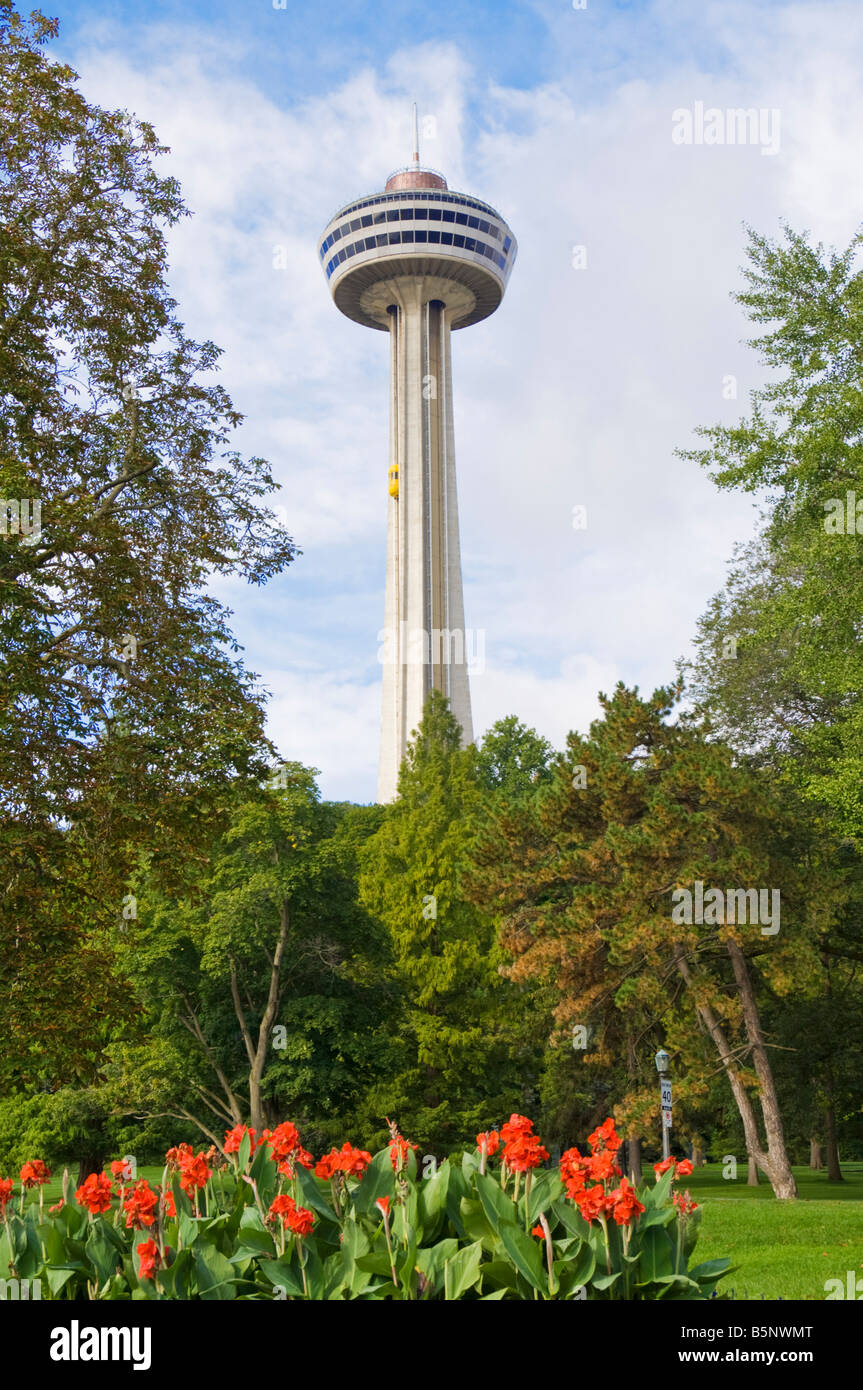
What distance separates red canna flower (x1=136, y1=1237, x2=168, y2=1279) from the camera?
548 centimetres

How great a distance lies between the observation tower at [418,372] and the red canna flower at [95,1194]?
8326 centimetres

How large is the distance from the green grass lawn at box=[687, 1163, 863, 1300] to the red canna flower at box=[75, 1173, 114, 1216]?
4.42 meters

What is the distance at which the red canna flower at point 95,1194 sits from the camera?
6.07m

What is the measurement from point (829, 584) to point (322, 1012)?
17.5 metres

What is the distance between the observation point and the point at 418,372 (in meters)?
97.9

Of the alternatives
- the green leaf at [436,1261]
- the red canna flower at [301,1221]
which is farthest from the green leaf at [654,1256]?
the red canna flower at [301,1221]

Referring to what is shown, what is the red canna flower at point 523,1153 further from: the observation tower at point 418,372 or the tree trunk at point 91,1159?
the observation tower at point 418,372

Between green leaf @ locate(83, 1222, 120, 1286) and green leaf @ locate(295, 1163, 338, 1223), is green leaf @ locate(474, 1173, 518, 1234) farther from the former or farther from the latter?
green leaf @ locate(83, 1222, 120, 1286)

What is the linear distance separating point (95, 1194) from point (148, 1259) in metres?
0.71

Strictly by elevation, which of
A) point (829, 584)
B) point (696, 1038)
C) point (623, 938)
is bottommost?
point (696, 1038)

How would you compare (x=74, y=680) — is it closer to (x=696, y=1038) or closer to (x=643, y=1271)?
(x=643, y=1271)

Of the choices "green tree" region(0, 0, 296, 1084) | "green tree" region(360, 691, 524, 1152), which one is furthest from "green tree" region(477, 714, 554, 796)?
"green tree" region(0, 0, 296, 1084)
